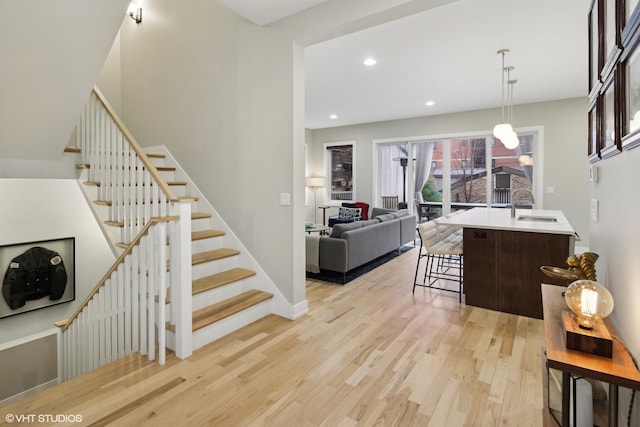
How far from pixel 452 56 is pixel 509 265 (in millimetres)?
2528

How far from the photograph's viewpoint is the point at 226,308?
117 inches

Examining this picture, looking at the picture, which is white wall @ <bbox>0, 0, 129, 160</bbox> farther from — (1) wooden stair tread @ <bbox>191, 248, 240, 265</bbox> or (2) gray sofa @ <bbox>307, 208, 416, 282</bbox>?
(2) gray sofa @ <bbox>307, 208, 416, 282</bbox>

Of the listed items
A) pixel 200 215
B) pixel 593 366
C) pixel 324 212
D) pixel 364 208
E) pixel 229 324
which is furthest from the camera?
pixel 324 212

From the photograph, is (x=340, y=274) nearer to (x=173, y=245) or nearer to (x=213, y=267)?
(x=213, y=267)

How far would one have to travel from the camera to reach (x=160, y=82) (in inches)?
177

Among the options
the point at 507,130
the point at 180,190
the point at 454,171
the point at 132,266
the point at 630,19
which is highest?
the point at 507,130

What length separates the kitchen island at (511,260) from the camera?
3.10 metres

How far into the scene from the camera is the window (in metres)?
8.76

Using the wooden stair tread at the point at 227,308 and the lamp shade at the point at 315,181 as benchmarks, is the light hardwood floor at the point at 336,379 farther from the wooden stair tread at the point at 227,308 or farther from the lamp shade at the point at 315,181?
the lamp shade at the point at 315,181

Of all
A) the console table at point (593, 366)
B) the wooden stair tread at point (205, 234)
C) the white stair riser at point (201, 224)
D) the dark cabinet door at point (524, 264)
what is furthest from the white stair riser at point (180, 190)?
the console table at point (593, 366)

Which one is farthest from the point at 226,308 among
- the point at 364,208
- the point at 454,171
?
the point at 454,171

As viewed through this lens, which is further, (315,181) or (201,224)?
(315,181)

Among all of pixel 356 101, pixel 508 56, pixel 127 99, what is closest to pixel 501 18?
pixel 508 56

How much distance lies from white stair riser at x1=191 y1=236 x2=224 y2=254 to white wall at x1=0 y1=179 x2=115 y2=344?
2030mm
